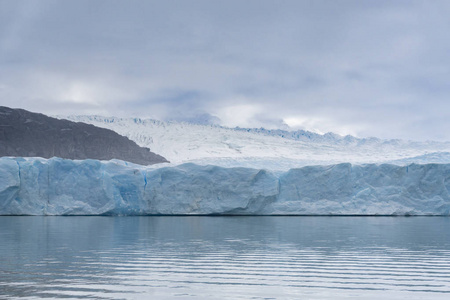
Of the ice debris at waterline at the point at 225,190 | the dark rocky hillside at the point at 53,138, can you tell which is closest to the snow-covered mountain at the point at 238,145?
the dark rocky hillside at the point at 53,138

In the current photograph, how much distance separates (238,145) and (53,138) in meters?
14.3

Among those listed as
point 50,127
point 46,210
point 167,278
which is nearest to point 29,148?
point 50,127

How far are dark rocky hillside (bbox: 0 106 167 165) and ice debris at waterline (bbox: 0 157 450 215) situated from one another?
15.4 meters

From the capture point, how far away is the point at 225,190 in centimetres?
1994

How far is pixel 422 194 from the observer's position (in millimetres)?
19766

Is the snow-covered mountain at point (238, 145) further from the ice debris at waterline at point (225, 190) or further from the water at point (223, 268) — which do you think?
the water at point (223, 268)

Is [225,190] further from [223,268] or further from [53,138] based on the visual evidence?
[53,138]

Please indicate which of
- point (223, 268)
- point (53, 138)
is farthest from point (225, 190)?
point (53, 138)

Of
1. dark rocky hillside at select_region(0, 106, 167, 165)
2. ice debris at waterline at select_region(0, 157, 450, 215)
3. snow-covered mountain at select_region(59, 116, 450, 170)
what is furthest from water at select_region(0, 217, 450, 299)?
dark rocky hillside at select_region(0, 106, 167, 165)

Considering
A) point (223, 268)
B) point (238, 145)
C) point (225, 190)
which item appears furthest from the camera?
point (238, 145)

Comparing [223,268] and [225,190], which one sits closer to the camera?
[223,268]

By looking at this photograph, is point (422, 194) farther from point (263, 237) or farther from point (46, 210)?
point (46, 210)

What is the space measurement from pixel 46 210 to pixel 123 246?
12.1 meters

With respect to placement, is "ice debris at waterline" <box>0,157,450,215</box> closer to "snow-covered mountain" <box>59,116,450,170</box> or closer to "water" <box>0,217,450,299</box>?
"snow-covered mountain" <box>59,116,450,170</box>
